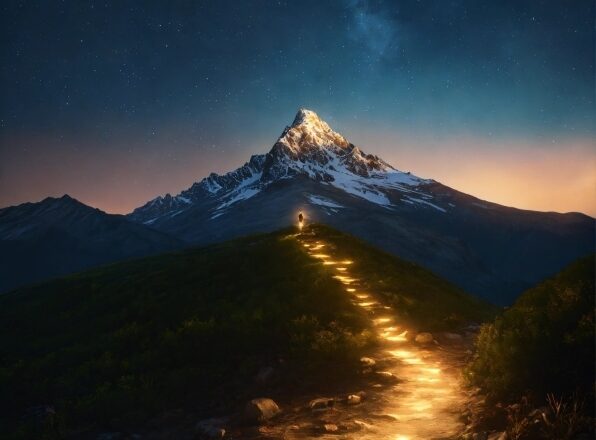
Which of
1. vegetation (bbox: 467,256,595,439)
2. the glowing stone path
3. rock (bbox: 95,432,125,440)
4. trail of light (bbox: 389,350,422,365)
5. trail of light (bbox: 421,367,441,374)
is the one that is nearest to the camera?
vegetation (bbox: 467,256,595,439)

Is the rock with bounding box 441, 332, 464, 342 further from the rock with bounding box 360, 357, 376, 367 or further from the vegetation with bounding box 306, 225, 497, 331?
the rock with bounding box 360, 357, 376, 367

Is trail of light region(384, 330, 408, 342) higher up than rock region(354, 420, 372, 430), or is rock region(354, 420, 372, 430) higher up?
trail of light region(384, 330, 408, 342)

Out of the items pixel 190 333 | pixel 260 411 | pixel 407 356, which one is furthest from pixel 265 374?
pixel 407 356

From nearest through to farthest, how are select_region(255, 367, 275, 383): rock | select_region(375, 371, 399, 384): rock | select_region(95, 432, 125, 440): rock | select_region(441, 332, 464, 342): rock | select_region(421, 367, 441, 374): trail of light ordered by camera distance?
select_region(95, 432, 125, 440): rock → select_region(375, 371, 399, 384): rock → select_region(255, 367, 275, 383): rock → select_region(421, 367, 441, 374): trail of light → select_region(441, 332, 464, 342): rock

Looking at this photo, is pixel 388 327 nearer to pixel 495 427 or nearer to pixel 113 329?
pixel 495 427

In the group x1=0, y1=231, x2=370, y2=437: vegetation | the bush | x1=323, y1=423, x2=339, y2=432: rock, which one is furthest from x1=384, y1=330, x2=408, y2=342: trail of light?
x1=323, y1=423, x2=339, y2=432: rock

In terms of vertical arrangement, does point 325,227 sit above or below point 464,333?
above

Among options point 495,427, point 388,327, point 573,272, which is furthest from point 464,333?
point 495,427

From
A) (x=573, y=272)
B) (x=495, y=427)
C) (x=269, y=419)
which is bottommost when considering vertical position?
(x=269, y=419)
